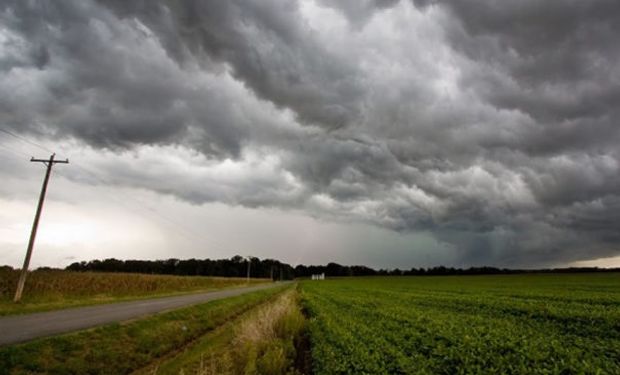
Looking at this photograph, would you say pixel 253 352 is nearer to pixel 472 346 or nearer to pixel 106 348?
Answer: pixel 472 346

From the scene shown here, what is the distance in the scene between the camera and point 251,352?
9945 millimetres

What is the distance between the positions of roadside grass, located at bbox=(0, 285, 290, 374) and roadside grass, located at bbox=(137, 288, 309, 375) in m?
0.80

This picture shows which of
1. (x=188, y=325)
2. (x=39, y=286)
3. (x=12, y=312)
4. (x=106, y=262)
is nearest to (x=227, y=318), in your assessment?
(x=188, y=325)

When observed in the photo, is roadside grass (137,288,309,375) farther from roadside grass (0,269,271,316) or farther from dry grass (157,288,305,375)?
roadside grass (0,269,271,316)

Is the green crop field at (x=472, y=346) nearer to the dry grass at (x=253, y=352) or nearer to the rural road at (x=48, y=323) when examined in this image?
the dry grass at (x=253, y=352)

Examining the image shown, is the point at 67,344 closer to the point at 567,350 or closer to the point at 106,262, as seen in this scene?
the point at 567,350

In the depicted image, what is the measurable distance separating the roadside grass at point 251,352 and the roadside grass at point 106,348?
31.6 inches

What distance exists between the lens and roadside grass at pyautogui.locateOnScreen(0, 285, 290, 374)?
10664mm

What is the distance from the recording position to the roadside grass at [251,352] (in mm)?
9055

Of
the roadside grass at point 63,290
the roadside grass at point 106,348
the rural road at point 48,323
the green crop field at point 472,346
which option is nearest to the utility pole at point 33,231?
the roadside grass at point 63,290

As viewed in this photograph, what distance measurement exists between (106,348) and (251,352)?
262 inches

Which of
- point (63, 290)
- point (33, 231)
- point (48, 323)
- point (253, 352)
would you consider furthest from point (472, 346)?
point (63, 290)

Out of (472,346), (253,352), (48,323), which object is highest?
(472,346)

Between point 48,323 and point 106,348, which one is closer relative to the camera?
point 106,348
